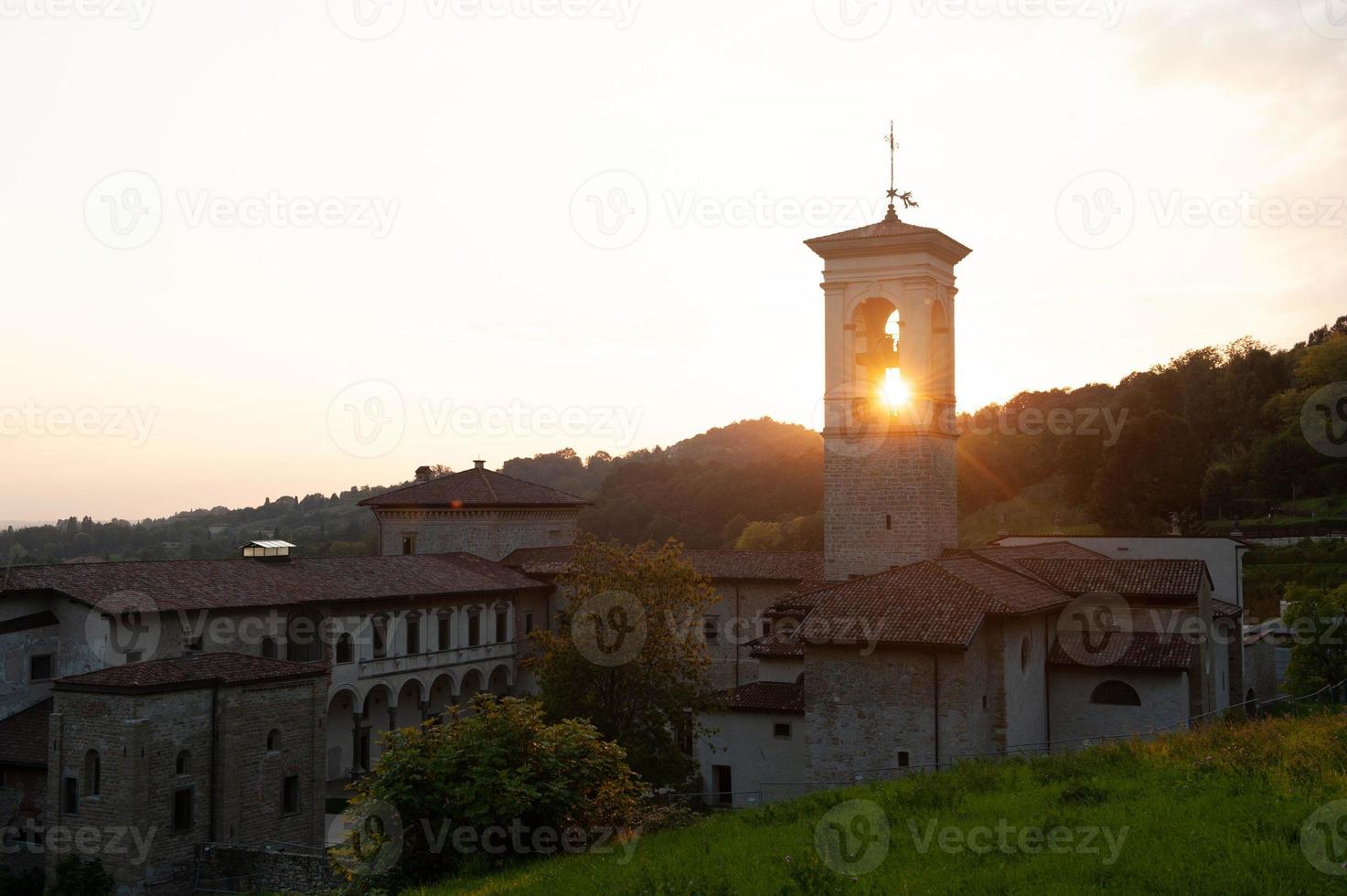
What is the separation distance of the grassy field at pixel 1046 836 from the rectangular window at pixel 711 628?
23.1 m

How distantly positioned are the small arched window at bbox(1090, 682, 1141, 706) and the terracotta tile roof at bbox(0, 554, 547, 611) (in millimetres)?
20667

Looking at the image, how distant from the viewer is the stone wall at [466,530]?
44.2 metres

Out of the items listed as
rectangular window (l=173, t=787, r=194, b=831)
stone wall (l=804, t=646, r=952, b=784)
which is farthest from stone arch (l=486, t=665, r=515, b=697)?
stone wall (l=804, t=646, r=952, b=784)

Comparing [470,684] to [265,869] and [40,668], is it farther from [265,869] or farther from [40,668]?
[265,869]

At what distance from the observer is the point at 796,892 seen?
10.5 meters

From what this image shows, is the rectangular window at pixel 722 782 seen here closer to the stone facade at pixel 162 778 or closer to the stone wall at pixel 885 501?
the stone wall at pixel 885 501

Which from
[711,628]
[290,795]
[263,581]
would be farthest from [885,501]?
[263,581]

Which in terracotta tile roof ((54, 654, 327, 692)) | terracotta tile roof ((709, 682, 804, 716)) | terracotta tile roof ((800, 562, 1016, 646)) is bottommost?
terracotta tile roof ((709, 682, 804, 716))

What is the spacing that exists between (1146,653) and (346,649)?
2235 cm

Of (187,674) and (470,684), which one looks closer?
(187,674)

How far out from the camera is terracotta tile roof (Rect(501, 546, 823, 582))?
1516 inches

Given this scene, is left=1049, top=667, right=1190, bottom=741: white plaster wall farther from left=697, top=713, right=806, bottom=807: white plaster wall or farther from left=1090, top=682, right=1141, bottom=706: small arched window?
left=697, top=713, right=806, bottom=807: white plaster wall

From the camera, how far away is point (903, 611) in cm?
2231

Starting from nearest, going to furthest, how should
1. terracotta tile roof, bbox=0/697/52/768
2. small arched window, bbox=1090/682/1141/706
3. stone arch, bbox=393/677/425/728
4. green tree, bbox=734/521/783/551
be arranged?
terracotta tile roof, bbox=0/697/52/768 < small arched window, bbox=1090/682/1141/706 < stone arch, bbox=393/677/425/728 < green tree, bbox=734/521/783/551
